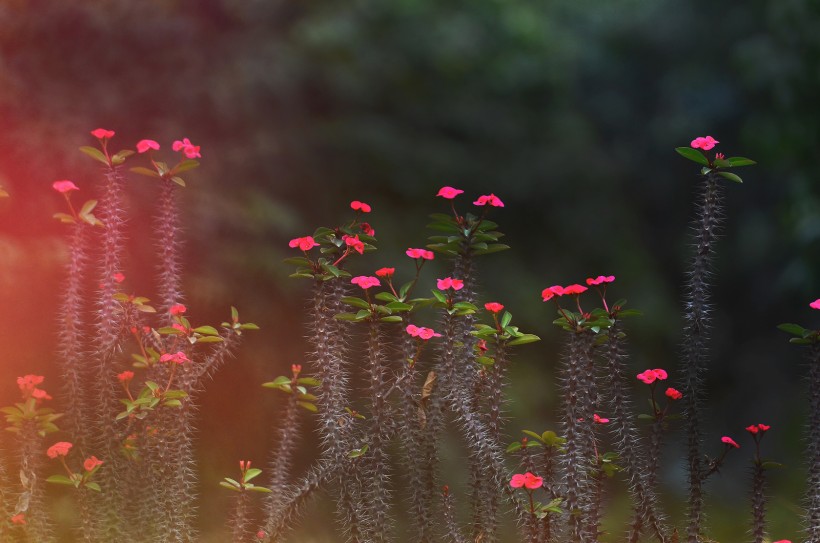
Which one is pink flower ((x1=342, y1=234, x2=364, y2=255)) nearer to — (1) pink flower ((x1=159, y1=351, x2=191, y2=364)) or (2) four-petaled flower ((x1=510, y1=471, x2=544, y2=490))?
(1) pink flower ((x1=159, y1=351, x2=191, y2=364))

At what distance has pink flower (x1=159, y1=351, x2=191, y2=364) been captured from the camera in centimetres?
256

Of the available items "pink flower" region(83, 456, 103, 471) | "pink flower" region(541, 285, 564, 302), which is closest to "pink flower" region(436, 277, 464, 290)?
"pink flower" region(541, 285, 564, 302)

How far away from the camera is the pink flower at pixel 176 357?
8.40 ft

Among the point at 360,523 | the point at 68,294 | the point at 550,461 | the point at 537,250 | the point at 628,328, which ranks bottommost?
the point at 360,523

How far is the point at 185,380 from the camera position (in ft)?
8.93

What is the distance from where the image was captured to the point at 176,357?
8.48ft

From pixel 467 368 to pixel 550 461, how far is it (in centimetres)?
35

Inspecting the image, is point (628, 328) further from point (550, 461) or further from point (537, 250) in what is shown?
point (550, 461)

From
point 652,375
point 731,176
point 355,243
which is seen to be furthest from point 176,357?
point 731,176

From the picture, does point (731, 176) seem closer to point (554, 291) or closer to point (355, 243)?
point (554, 291)

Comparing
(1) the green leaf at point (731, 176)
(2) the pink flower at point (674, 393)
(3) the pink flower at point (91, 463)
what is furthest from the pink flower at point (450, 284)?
(3) the pink flower at point (91, 463)

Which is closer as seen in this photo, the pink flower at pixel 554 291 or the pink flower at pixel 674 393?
the pink flower at pixel 554 291

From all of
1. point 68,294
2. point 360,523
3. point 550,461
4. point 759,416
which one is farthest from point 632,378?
point 68,294

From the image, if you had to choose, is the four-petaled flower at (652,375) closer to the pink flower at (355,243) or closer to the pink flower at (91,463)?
the pink flower at (355,243)
